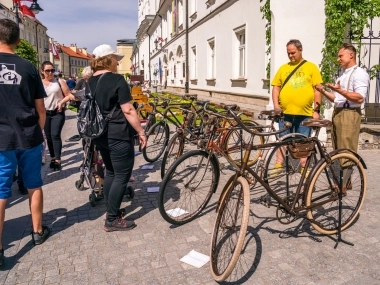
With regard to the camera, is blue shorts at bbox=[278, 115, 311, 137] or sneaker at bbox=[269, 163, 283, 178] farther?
blue shorts at bbox=[278, 115, 311, 137]

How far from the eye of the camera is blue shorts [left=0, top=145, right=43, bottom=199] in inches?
117

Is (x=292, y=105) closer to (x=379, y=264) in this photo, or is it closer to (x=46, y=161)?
(x=379, y=264)

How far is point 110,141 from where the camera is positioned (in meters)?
3.40

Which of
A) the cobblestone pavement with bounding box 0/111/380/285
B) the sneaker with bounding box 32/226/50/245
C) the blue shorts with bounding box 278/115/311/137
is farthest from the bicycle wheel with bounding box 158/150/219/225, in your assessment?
the blue shorts with bounding box 278/115/311/137

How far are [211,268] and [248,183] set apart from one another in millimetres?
741

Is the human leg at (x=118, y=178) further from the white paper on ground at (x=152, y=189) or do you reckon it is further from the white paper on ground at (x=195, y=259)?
the white paper on ground at (x=152, y=189)

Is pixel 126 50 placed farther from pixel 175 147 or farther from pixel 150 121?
pixel 175 147

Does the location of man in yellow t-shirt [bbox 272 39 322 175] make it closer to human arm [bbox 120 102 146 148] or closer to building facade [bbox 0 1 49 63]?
human arm [bbox 120 102 146 148]

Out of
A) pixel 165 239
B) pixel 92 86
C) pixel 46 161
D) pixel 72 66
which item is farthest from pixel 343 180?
pixel 72 66

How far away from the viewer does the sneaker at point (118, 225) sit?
3.61 metres

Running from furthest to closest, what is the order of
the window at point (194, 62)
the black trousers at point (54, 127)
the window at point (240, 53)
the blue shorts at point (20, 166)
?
the window at point (194, 62) < the window at point (240, 53) < the black trousers at point (54, 127) < the blue shorts at point (20, 166)

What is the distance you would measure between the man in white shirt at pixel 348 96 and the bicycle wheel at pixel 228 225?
196 cm

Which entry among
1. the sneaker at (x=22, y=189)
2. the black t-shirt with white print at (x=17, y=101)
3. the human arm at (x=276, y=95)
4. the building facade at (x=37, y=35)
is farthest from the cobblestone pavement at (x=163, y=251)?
the building facade at (x=37, y=35)

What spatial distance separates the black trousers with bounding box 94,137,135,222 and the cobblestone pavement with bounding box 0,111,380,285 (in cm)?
35
